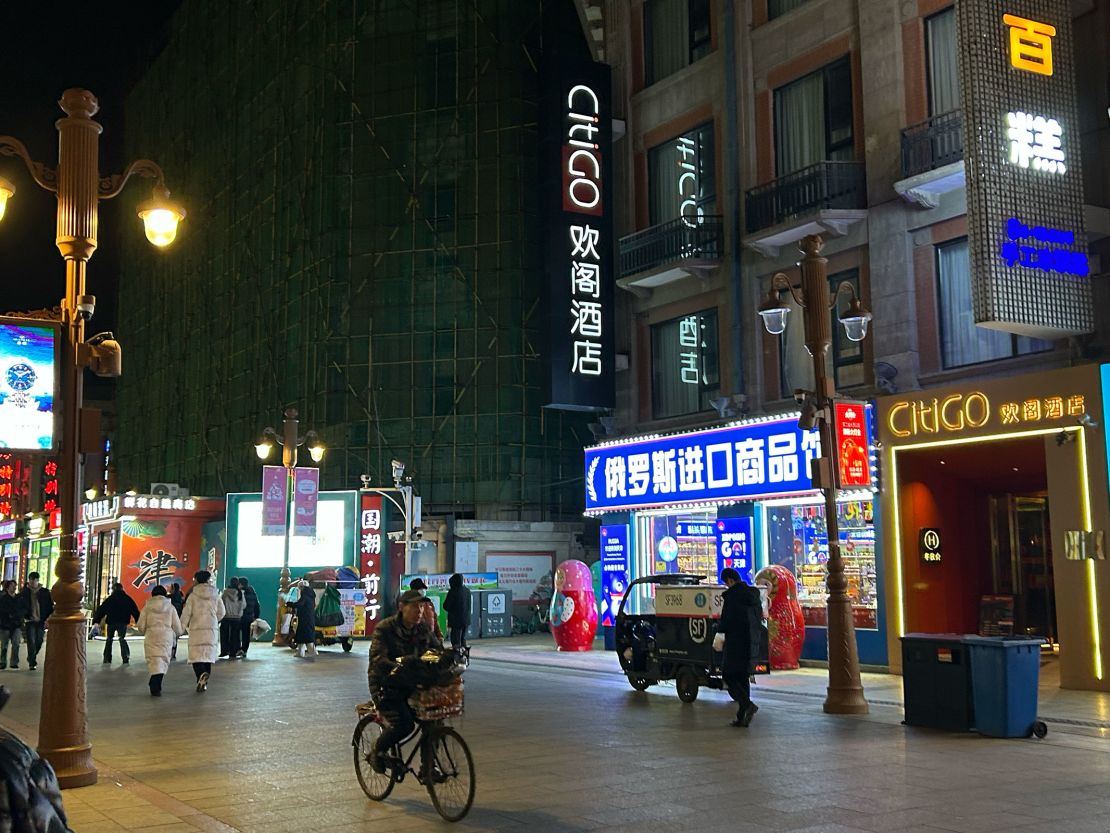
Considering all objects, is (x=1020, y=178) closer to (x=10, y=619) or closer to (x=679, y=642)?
(x=679, y=642)

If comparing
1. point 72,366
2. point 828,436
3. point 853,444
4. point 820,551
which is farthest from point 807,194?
point 72,366

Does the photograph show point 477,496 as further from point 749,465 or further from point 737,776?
point 737,776

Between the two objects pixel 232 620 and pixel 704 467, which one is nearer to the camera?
pixel 704 467

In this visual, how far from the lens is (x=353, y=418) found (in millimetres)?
43344

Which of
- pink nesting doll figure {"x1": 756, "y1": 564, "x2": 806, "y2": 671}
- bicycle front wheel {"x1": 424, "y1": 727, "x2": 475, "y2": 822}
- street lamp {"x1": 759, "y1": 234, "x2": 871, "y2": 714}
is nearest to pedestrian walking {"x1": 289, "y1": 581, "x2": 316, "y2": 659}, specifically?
pink nesting doll figure {"x1": 756, "y1": 564, "x2": 806, "y2": 671}

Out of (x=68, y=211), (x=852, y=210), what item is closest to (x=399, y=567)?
(x=852, y=210)

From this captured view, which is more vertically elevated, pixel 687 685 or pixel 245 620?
pixel 245 620

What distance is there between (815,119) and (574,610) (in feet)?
40.0

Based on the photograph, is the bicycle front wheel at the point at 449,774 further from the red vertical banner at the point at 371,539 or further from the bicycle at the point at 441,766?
the red vertical banner at the point at 371,539

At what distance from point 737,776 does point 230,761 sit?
5.24 meters

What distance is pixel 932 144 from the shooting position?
65.3 ft

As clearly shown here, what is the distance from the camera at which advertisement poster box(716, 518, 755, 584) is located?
2320 centimetres

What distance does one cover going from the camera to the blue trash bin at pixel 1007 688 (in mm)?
12688

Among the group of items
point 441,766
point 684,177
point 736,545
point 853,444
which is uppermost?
point 684,177
